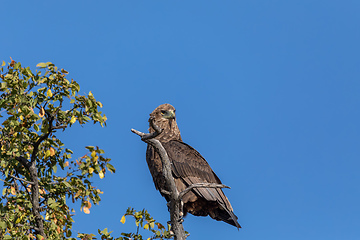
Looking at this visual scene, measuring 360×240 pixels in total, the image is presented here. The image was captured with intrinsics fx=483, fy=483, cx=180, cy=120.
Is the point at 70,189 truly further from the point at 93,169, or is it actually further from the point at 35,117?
the point at 35,117

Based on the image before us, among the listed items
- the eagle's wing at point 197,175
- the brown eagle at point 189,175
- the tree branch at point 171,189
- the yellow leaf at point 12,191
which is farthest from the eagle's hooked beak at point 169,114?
the yellow leaf at point 12,191

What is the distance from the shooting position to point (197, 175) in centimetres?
1001

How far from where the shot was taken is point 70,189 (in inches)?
270

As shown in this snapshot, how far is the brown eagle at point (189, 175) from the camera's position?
9.36 m

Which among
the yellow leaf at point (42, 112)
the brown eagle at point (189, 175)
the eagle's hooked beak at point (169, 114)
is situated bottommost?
the yellow leaf at point (42, 112)

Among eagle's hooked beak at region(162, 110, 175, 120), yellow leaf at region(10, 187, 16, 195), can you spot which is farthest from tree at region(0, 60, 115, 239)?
eagle's hooked beak at region(162, 110, 175, 120)

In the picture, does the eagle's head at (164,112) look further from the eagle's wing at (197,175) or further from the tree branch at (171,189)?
the tree branch at (171,189)

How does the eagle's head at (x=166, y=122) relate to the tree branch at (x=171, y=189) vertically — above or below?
above

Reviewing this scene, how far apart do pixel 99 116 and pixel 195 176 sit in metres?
3.72

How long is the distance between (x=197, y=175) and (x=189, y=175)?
0.30 meters

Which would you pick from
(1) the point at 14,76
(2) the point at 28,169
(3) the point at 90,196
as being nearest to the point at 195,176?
(3) the point at 90,196

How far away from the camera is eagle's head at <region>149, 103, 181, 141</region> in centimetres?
1040

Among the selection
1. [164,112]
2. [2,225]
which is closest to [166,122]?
[164,112]

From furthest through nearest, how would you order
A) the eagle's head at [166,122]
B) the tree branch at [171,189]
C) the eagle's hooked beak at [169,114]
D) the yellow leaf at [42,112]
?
1. the eagle's head at [166,122]
2. the eagle's hooked beak at [169,114]
3. the tree branch at [171,189]
4. the yellow leaf at [42,112]
